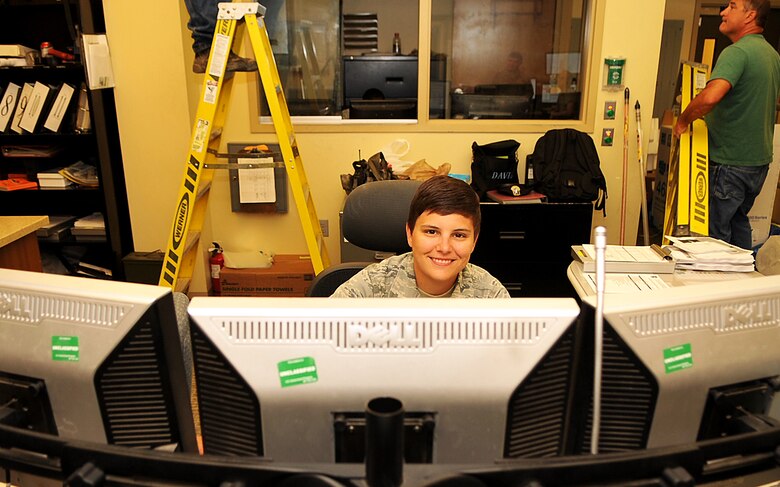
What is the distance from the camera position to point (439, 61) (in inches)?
157

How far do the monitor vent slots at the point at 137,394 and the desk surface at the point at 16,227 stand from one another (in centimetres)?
170

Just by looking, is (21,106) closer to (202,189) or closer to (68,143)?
(68,143)

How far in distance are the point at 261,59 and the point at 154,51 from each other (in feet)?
3.61

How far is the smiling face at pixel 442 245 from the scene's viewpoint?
55.8 inches

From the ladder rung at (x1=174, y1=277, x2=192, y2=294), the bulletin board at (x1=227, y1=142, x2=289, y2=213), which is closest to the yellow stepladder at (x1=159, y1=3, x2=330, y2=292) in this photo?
the ladder rung at (x1=174, y1=277, x2=192, y2=294)

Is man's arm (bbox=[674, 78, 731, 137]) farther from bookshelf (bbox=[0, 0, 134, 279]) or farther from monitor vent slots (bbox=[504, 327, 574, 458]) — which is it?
bookshelf (bbox=[0, 0, 134, 279])

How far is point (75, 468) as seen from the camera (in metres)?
0.63

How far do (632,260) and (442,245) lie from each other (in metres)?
0.86

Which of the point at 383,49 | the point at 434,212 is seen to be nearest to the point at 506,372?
the point at 434,212

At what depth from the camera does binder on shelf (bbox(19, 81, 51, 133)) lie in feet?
10.8

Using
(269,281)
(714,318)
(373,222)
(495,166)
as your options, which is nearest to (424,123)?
(495,166)

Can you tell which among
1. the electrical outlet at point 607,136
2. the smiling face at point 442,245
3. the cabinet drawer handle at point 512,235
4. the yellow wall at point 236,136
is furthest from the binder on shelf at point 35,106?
the electrical outlet at point 607,136

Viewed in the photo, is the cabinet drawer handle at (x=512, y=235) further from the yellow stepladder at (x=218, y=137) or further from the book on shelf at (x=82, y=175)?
the book on shelf at (x=82, y=175)

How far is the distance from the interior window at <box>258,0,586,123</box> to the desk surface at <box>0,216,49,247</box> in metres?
1.72
